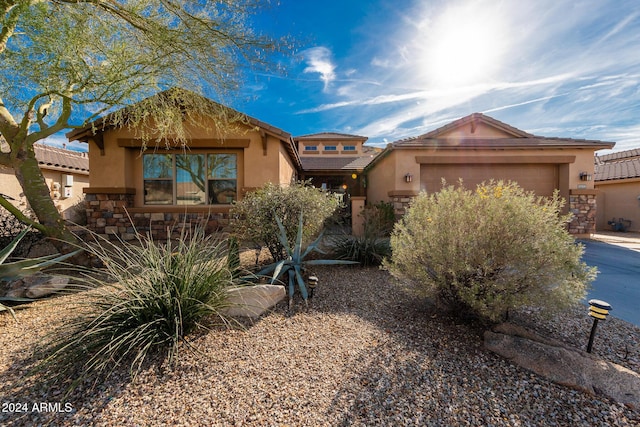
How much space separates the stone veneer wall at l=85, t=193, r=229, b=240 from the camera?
809 cm

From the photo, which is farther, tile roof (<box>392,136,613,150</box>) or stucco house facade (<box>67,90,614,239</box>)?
tile roof (<box>392,136,613,150</box>)

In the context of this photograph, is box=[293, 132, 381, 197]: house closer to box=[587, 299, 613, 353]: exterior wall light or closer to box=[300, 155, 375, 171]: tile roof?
box=[300, 155, 375, 171]: tile roof

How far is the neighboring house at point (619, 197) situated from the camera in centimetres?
1167

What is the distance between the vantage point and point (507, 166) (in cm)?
951

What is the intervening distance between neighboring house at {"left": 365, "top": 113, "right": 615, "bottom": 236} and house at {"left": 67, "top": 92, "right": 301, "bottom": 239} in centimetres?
425

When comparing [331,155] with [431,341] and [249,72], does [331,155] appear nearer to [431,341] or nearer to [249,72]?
[249,72]

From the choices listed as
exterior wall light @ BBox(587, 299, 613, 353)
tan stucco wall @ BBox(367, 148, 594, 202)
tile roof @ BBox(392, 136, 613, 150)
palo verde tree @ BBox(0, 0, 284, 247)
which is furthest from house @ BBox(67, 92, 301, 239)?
exterior wall light @ BBox(587, 299, 613, 353)

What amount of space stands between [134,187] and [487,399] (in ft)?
32.1

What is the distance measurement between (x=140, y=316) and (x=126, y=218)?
23.3ft

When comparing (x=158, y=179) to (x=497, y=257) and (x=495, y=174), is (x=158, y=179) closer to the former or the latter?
(x=497, y=257)

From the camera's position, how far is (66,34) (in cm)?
430

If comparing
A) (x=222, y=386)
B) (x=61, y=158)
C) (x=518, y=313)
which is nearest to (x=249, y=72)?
(x=222, y=386)

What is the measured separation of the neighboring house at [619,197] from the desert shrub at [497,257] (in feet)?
42.4

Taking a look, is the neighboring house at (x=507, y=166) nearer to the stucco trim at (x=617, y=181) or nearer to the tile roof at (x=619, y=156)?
the stucco trim at (x=617, y=181)
